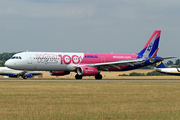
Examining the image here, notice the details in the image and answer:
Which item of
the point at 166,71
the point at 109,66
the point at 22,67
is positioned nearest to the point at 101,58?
the point at 109,66

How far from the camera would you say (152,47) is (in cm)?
6412

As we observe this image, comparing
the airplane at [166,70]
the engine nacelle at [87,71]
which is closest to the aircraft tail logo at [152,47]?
the engine nacelle at [87,71]

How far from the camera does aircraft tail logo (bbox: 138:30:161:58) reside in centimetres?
6403

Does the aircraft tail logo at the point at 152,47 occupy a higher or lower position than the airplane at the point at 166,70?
higher

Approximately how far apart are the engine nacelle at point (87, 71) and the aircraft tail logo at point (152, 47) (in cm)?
1362

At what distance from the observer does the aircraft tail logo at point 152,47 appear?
210 feet

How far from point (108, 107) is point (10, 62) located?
35725mm

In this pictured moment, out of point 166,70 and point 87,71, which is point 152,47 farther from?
point 166,70

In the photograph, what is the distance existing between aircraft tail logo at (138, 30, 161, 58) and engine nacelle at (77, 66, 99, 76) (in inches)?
536

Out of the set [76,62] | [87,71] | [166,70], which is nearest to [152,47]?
[87,71]

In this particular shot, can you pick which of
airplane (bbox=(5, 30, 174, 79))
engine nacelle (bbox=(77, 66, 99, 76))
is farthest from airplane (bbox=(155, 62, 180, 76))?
engine nacelle (bbox=(77, 66, 99, 76))

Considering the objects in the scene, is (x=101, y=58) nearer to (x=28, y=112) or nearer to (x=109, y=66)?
(x=109, y=66)

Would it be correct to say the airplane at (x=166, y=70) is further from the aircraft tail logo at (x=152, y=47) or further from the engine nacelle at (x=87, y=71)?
the engine nacelle at (x=87, y=71)

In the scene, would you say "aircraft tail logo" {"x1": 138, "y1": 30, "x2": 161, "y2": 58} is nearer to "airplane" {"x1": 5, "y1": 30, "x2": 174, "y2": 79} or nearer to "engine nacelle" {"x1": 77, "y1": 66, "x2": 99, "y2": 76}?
"airplane" {"x1": 5, "y1": 30, "x2": 174, "y2": 79}
